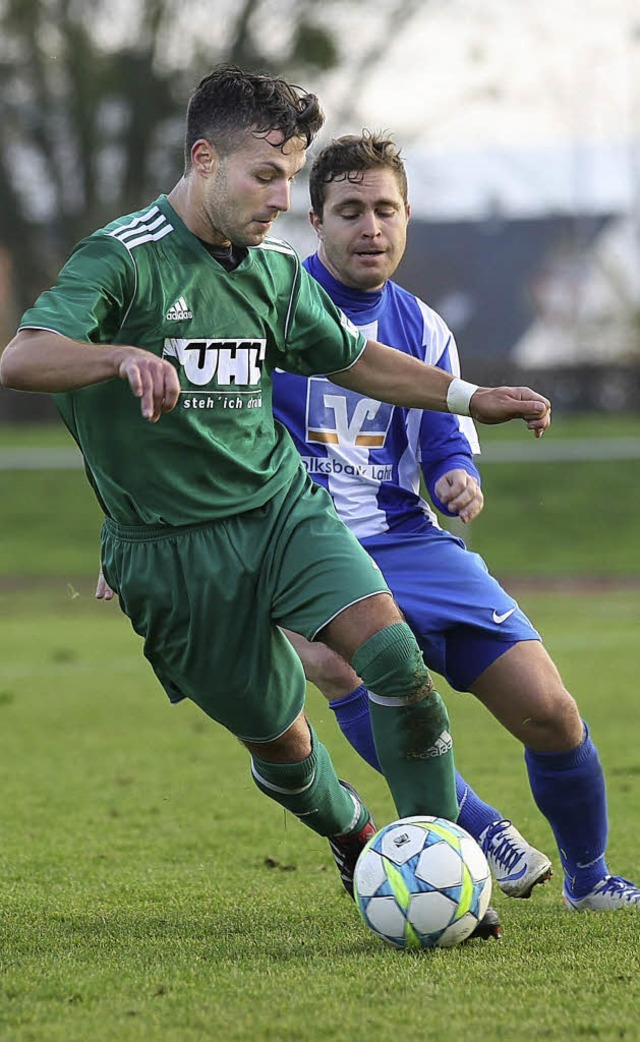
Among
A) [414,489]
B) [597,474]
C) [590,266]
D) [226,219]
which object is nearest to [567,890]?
[414,489]

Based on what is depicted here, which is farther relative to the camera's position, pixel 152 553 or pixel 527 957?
pixel 152 553

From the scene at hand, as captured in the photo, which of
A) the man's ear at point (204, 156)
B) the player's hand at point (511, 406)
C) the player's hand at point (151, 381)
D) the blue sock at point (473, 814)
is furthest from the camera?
the blue sock at point (473, 814)

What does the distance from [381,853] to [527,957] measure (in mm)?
476

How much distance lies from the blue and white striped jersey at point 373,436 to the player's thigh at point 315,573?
70cm

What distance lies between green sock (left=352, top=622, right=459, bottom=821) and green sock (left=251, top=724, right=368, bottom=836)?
426 millimetres

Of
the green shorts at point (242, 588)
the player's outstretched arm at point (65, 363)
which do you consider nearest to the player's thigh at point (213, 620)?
the green shorts at point (242, 588)

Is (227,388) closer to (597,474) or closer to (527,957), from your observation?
(527,957)

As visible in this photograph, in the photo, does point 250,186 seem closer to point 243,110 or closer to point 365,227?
point 243,110

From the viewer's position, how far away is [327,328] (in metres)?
4.42

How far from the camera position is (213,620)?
13.7 feet

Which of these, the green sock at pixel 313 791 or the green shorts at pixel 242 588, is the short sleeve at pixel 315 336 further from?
the green sock at pixel 313 791

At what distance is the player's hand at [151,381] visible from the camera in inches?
137

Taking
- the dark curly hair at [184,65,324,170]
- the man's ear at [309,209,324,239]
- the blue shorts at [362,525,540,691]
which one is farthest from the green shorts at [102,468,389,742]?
the man's ear at [309,209,324,239]

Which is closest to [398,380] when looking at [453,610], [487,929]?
[453,610]
